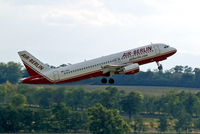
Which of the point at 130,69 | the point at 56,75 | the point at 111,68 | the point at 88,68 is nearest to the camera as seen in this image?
the point at 111,68

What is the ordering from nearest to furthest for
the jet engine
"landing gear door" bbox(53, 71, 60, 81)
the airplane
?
the jet engine < the airplane < "landing gear door" bbox(53, 71, 60, 81)

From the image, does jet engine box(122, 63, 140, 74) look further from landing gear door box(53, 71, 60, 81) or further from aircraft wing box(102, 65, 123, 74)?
landing gear door box(53, 71, 60, 81)

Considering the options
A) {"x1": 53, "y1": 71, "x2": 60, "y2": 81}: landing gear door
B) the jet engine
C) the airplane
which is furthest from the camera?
{"x1": 53, "y1": 71, "x2": 60, "y2": 81}: landing gear door

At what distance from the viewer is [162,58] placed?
128m

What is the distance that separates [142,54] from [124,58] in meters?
4.41

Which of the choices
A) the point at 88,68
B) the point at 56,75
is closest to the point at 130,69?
the point at 88,68

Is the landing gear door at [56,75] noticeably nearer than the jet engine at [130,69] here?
No

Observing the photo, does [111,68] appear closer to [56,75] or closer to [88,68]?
[88,68]

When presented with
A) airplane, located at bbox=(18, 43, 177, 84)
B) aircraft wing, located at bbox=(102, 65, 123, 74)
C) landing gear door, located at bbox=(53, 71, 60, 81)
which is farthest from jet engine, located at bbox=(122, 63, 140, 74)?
landing gear door, located at bbox=(53, 71, 60, 81)

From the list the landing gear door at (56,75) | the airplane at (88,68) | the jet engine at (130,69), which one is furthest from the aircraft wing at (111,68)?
the landing gear door at (56,75)

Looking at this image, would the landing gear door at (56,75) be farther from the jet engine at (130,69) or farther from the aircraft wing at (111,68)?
the jet engine at (130,69)

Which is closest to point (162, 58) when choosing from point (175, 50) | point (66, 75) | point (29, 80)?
point (175, 50)

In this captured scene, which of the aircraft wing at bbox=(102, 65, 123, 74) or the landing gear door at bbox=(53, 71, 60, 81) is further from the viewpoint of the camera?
the landing gear door at bbox=(53, 71, 60, 81)

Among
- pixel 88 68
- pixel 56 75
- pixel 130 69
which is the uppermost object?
pixel 88 68
